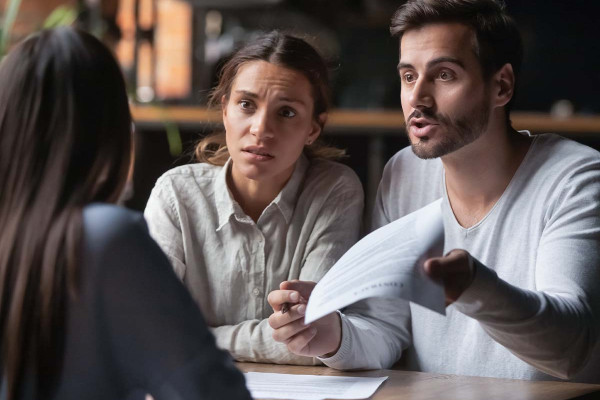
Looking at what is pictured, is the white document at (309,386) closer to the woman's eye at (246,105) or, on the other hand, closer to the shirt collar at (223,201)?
the shirt collar at (223,201)

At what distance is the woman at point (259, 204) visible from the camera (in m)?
1.67

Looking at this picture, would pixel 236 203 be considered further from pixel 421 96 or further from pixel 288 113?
pixel 421 96

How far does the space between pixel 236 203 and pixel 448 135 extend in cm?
42

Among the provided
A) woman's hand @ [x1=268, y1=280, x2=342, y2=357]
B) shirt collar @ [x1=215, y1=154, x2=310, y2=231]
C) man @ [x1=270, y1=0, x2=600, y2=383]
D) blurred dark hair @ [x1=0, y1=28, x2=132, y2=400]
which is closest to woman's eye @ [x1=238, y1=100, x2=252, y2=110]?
shirt collar @ [x1=215, y1=154, x2=310, y2=231]

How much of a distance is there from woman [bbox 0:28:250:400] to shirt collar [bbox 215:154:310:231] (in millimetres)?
788

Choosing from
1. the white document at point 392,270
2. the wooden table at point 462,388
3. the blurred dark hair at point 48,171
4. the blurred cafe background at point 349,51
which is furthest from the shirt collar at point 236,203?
the blurred cafe background at point 349,51

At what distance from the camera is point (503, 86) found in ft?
5.68

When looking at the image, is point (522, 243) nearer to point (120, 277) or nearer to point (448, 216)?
point (448, 216)

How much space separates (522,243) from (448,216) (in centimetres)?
16

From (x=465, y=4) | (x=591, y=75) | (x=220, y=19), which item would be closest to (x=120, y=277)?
(x=465, y=4)

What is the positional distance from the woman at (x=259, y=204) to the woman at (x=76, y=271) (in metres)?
0.72

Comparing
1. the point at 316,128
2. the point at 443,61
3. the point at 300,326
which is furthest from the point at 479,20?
the point at 300,326

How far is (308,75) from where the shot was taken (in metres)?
1.72

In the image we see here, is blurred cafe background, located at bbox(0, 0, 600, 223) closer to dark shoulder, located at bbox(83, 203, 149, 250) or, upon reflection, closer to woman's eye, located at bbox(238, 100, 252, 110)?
woman's eye, located at bbox(238, 100, 252, 110)
